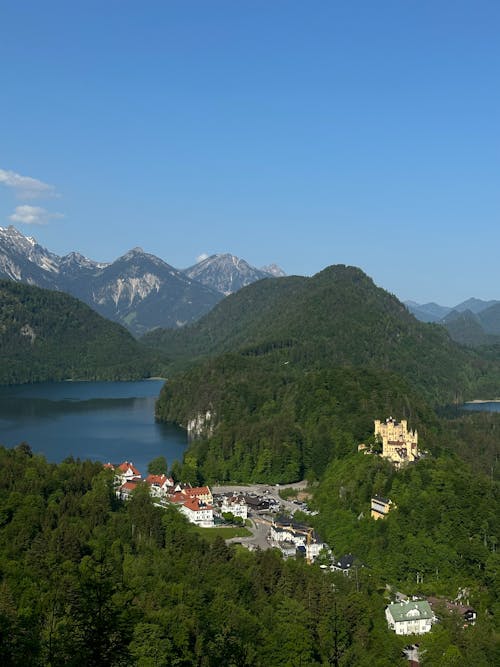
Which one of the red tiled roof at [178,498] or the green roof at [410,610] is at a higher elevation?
the red tiled roof at [178,498]

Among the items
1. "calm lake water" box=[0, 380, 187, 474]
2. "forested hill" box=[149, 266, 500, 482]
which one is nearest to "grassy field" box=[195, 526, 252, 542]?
"forested hill" box=[149, 266, 500, 482]

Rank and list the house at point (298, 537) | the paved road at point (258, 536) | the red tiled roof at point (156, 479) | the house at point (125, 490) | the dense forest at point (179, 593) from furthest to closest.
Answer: the red tiled roof at point (156, 479) → the house at point (125, 490) → the paved road at point (258, 536) → the house at point (298, 537) → the dense forest at point (179, 593)

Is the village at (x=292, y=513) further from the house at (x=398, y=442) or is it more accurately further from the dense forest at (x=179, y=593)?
the dense forest at (x=179, y=593)

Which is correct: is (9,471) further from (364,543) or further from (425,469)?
(425,469)

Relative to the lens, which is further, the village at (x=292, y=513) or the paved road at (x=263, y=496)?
the paved road at (x=263, y=496)

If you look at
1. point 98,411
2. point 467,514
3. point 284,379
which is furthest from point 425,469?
point 98,411

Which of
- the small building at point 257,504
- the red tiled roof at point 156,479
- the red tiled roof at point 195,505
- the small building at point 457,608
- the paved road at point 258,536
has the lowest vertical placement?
the small building at point 457,608

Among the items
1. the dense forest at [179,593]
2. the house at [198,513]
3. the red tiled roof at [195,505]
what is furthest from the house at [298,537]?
the red tiled roof at [195,505]
